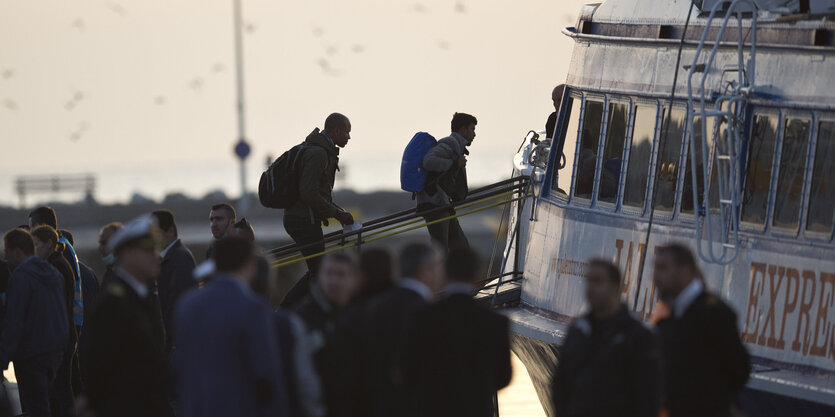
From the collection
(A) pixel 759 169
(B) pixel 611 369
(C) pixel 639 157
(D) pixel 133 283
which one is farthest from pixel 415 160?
(B) pixel 611 369

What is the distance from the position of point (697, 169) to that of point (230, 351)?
4.87 metres

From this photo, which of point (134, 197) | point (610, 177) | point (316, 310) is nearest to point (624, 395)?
point (316, 310)

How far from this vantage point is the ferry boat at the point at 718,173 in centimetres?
1072

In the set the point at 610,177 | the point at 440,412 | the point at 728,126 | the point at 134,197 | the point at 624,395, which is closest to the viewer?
the point at 624,395

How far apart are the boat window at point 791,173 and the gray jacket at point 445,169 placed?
368 centimetres

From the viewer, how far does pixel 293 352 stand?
324 inches

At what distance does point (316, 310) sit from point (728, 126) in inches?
127

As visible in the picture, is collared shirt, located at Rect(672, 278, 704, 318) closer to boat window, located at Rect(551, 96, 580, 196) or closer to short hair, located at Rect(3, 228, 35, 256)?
boat window, located at Rect(551, 96, 580, 196)

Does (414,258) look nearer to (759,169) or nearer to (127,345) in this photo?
(127,345)

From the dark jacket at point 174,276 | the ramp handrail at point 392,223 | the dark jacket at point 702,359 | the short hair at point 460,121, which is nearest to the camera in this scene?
the dark jacket at point 702,359

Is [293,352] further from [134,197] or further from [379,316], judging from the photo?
[134,197]

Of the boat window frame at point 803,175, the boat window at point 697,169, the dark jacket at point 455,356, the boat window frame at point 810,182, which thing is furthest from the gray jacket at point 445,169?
the dark jacket at point 455,356

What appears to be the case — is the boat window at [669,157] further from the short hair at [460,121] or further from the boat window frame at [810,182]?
the short hair at [460,121]

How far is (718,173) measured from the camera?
36.1 feet
